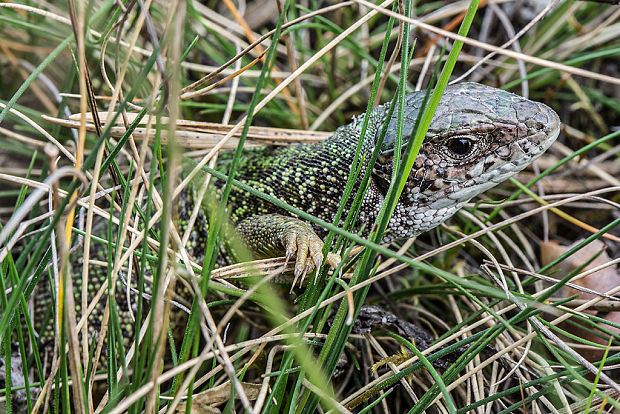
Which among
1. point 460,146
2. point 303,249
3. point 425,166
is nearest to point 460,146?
point 460,146

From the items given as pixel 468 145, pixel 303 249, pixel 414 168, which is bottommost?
pixel 303 249

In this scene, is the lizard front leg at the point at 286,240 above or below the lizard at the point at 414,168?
below

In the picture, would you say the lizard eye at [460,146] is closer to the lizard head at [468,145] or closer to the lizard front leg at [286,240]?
the lizard head at [468,145]

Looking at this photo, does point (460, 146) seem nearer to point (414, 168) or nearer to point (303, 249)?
point (414, 168)

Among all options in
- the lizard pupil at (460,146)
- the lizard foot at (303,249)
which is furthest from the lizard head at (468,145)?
the lizard foot at (303,249)

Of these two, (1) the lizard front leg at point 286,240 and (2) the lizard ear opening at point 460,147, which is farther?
(2) the lizard ear opening at point 460,147

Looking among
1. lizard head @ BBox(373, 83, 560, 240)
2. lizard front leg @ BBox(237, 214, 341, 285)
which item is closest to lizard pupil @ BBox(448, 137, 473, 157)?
lizard head @ BBox(373, 83, 560, 240)

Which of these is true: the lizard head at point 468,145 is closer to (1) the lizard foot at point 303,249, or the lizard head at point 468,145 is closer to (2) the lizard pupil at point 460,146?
(2) the lizard pupil at point 460,146

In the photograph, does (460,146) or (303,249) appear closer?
(303,249)
